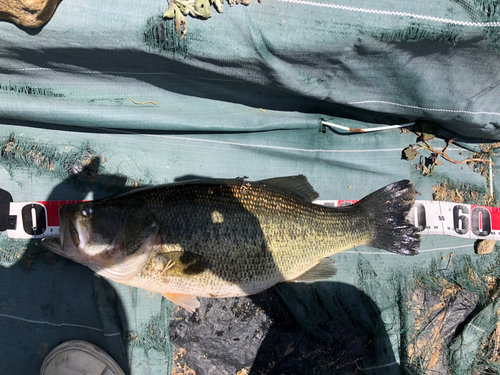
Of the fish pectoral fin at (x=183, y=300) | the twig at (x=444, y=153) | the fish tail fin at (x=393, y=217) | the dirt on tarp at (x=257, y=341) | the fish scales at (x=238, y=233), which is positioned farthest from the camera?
the twig at (x=444, y=153)

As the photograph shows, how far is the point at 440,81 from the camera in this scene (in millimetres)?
2059

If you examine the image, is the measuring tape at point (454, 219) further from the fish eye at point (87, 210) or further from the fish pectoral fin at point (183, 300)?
the fish eye at point (87, 210)

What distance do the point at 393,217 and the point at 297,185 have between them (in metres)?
0.83

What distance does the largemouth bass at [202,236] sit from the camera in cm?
183

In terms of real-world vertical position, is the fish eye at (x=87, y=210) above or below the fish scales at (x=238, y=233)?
above

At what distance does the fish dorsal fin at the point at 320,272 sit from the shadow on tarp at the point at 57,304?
1488 mm

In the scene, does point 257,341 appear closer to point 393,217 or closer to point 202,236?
point 202,236

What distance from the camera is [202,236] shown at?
1.93 metres

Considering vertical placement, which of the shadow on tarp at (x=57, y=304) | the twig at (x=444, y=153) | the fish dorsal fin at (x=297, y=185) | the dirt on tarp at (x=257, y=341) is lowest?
the dirt on tarp at (x=257, y=341)

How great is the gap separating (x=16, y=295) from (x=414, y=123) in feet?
11.6

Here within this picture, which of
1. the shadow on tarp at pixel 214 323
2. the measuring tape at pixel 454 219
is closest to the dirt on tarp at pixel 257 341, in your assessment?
the shadow on tarp at pixel 214 323

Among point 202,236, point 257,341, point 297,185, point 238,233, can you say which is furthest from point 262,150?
point 257,341

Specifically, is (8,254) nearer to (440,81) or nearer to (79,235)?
(79,235)

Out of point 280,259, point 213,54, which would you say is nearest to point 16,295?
point 280,259
